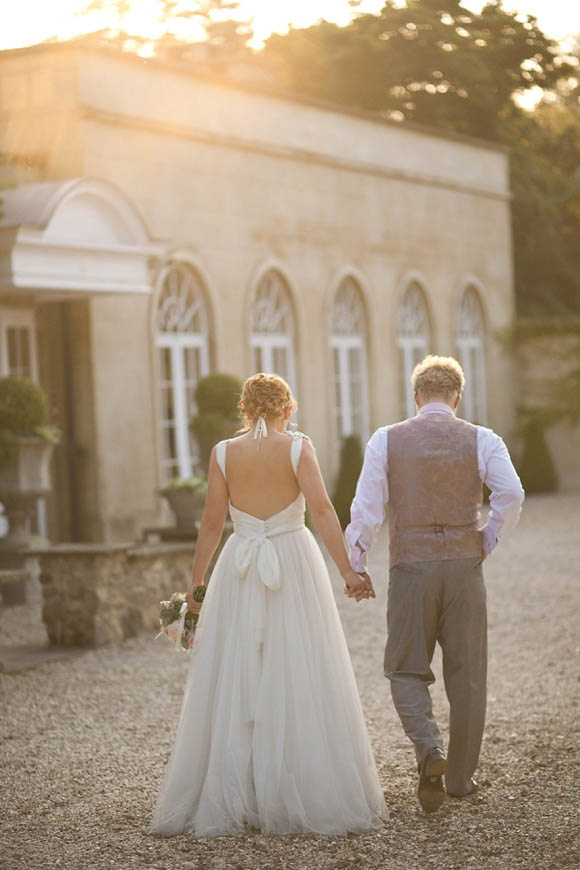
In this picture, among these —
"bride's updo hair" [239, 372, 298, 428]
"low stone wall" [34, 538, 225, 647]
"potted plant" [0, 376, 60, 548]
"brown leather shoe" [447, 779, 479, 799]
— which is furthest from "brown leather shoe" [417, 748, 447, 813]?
"potted plant" [0, 376, 60, 548]

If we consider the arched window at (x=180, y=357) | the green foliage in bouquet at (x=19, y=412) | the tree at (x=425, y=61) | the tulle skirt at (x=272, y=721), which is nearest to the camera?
the tulle skirt at (x=272, y=721)

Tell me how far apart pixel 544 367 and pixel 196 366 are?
359 inches

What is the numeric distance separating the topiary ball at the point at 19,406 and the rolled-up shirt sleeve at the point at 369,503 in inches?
266

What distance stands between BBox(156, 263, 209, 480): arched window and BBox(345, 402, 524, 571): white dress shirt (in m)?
9.87

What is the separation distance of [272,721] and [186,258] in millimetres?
11164

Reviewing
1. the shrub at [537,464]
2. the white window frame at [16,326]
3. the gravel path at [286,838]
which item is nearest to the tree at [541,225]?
the shrub at [537,464]

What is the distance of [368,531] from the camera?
5.29 meters

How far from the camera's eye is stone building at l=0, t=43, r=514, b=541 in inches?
527

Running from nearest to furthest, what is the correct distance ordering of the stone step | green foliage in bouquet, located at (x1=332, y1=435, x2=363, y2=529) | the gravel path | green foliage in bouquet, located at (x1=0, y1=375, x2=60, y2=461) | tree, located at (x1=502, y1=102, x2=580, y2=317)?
the gravel path
the stone step
green foliage in bouquet, located at (x1=0, y1=375, x2=60, y2=461)
green foliage in bouquet, located at (x1=332, y1=435, x2=363, y2=529)
tree, located at (x1=502, y1=102, x2=580, y2=317)

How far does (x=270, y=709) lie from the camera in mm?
5074

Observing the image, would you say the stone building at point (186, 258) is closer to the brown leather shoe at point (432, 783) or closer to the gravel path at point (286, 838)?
the gravel path at point (286, 838)

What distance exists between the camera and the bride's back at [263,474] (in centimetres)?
528

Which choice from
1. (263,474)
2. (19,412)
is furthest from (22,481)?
(263,474)

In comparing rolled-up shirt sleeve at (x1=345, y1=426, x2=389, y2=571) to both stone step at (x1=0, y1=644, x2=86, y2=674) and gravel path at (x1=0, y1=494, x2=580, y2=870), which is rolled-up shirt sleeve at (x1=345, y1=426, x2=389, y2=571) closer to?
gravel path at (x1=0, y1=494, x2=580, y2=870)
